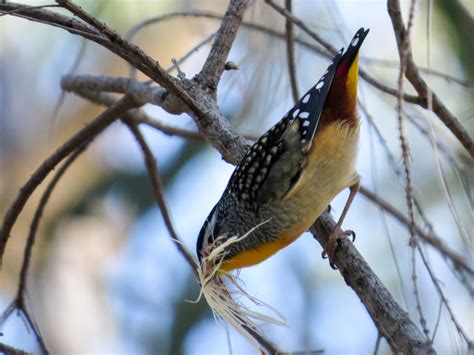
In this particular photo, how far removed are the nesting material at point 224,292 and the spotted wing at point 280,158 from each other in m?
0.24

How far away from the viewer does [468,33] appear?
3.97 meters

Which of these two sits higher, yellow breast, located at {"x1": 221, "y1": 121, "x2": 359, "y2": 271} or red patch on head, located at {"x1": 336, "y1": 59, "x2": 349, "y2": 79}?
red patch on head, located at {"x1": 336, "y1": 59, "x2": 349, "y2": 79}

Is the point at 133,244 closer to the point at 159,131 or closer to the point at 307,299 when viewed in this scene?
the point at 307,299

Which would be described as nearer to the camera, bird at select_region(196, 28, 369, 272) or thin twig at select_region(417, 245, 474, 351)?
thin twig at select_region(417, 245, 474, 351)

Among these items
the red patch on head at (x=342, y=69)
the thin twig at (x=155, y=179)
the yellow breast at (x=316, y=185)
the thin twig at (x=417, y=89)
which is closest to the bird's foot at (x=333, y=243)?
the yellow breast at (x=316, y=185)

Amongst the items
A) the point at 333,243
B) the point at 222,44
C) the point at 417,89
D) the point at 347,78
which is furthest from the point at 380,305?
the point at 222,44

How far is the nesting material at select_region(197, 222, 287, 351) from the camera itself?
2.76 meters

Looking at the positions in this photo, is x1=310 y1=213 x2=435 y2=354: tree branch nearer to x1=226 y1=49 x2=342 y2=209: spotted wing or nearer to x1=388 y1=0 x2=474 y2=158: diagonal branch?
x1=226 y1=49 x2=342 y2=209: spotted wing

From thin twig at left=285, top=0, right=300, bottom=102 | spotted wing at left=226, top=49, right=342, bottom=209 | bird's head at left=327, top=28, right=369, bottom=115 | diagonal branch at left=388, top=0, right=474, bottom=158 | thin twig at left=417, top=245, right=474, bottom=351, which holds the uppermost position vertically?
thin twig at left=285, top=0, right=300, bottom=102

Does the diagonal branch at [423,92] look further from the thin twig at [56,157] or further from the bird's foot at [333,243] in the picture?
the thin twig at [56,157]

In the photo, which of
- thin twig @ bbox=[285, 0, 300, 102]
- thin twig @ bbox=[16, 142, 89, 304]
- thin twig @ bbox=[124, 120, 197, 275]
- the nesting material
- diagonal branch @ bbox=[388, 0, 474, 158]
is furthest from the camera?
thin twig @ bbox=[124, 120, 197, 275]

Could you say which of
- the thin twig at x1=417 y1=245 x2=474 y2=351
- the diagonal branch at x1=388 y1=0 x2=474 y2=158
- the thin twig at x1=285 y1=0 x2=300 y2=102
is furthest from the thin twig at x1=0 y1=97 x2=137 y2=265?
the thin twig at x1=417 y1=245 x2=474 y2=351

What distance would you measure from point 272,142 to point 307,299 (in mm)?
3143

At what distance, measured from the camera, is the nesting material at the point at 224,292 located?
9.06ft
